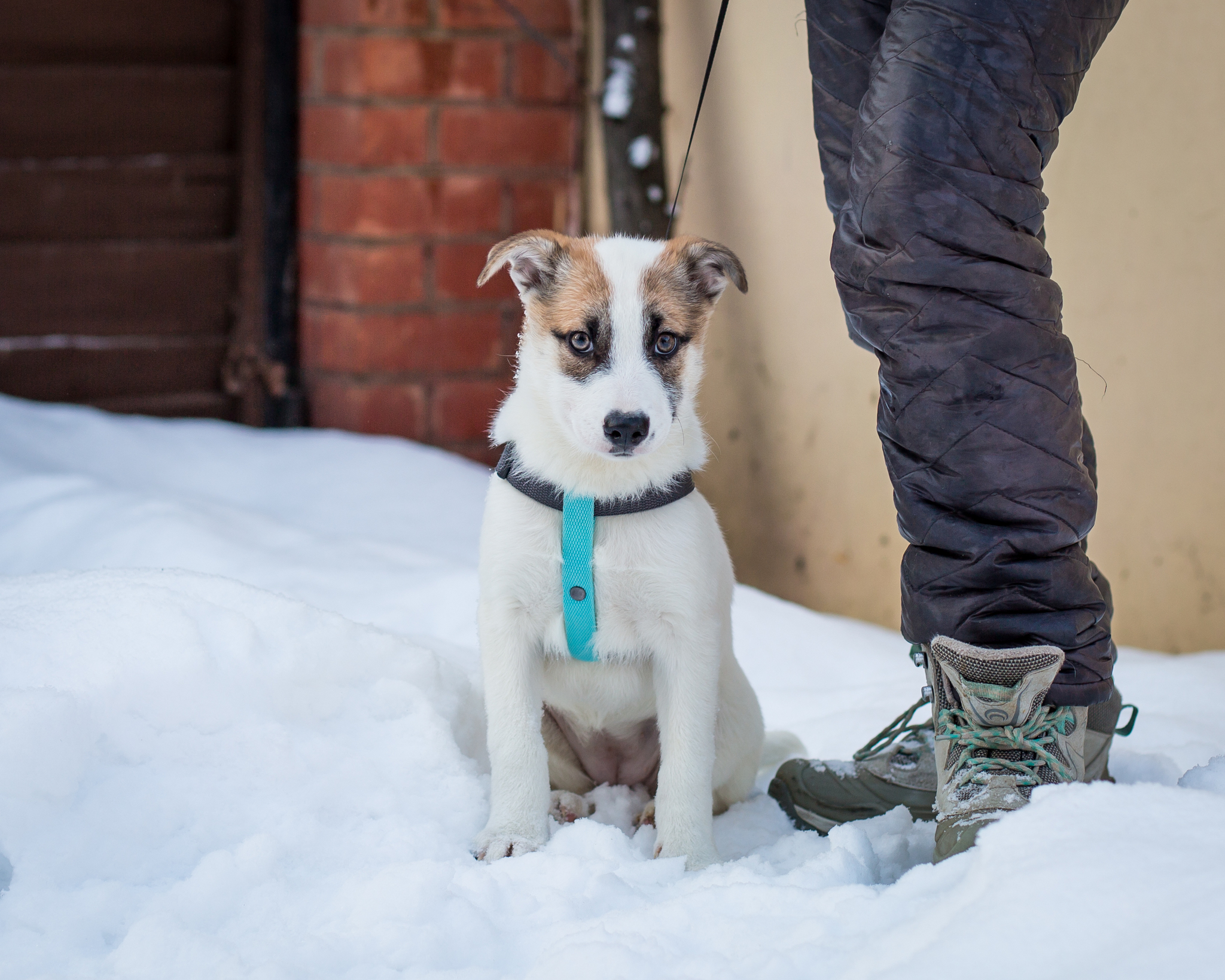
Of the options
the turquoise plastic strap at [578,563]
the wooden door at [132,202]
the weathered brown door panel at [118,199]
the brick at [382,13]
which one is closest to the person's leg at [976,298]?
the turquoise plastic strap at [578,563]

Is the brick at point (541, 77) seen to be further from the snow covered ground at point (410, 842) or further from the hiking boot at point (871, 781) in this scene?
the hiking boot at point (871, 781)

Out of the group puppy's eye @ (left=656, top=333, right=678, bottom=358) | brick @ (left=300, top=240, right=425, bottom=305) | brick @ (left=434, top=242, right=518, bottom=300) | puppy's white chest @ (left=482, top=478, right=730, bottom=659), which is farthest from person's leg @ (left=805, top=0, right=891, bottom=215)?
brick @ (left=300, top=240, right=425, bottom=305)

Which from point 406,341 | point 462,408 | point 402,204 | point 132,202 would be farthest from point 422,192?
point 132,202

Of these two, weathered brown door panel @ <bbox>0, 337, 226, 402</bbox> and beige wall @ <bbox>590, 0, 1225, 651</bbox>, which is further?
weathered brown door panel @ <bbox>0, 337, 226, 402</bbox>

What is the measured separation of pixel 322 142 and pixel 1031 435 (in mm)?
3371

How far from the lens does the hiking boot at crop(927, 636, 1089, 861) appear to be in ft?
5.26

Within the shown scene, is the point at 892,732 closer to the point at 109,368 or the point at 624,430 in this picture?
the point at 624,430

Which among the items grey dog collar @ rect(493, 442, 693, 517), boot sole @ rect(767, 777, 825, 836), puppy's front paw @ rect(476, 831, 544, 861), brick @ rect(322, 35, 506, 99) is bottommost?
Result: boot sole @ rect(767, 777, 825, 836)

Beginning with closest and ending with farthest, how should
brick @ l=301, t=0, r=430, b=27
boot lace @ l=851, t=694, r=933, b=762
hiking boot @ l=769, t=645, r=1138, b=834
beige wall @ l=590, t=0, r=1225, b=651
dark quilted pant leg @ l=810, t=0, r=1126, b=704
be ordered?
dark quilted pant leg @ l=810, t=0, r=1126, b=704 < hiking boot @ l=769, t=645, r=1138, b=834 < boot lace @ l=851, t=694, r=933, b=762 < beige wall @ l=590, t=0, r=1225, b=651 < brick @ l=301, t=0, r=430, b=27

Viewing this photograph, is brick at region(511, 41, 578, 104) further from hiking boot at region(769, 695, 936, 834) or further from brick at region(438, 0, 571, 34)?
hiking boot at region(769, 695, 936, 834)

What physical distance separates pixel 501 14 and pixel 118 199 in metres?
1.66

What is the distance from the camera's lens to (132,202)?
4336mm

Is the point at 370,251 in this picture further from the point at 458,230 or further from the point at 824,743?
the point at 824,743

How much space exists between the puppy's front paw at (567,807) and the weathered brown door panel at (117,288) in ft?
10.3
